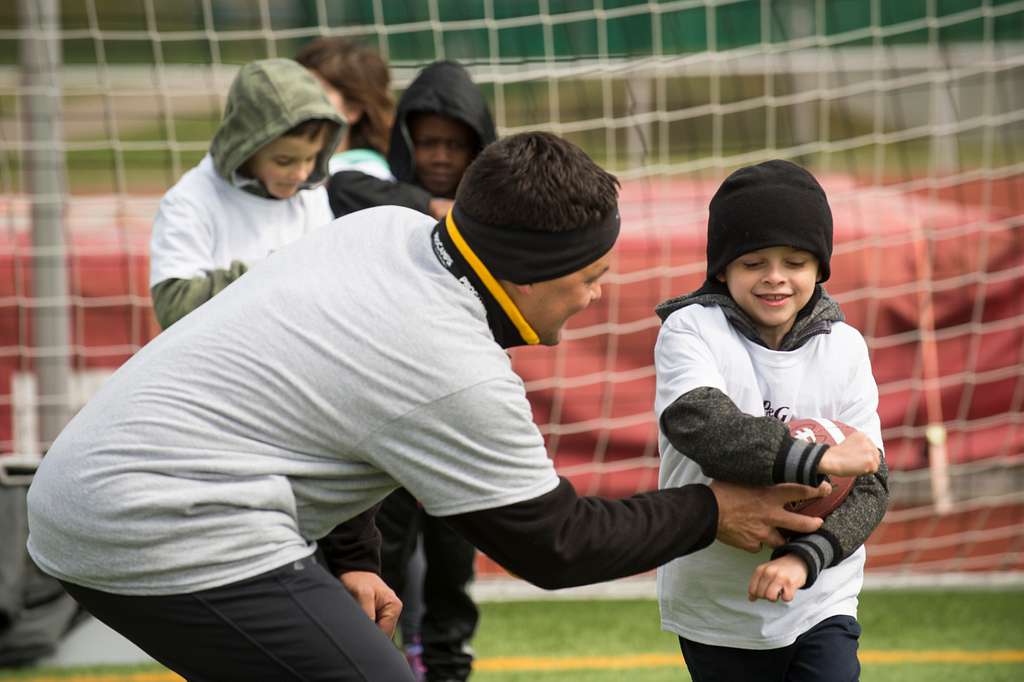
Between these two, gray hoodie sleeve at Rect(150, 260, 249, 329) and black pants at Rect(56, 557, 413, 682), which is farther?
gray hoodie sleeve at Rect(150, 260, 249, 329)

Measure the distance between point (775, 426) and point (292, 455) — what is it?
78 centimetres

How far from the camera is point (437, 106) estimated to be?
3.75 meters

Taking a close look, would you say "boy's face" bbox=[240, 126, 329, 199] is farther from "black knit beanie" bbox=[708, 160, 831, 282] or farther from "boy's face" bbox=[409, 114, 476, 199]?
"black knit beanie" bbox=[708, 160, 831, 282]

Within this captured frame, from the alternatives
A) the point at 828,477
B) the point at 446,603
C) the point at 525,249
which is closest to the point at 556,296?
the point at 525,249

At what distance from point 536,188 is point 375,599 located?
2.91 feet

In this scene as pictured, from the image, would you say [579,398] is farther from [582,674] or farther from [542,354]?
[582,674]

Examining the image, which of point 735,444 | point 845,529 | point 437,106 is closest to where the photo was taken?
point 735,444

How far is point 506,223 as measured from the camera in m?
2.08

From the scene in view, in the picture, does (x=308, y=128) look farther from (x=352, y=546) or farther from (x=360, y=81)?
(x=352, y=546)

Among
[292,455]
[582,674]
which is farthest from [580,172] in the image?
[582,674]

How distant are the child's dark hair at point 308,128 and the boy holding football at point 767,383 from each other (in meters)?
1.21

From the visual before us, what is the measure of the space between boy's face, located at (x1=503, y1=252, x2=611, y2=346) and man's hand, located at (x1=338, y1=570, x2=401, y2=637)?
649 millimetres

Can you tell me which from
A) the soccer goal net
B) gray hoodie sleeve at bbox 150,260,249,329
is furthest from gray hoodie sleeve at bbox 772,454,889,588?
the soccer goal net

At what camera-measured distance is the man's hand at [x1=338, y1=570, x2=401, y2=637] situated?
8.32 ft
